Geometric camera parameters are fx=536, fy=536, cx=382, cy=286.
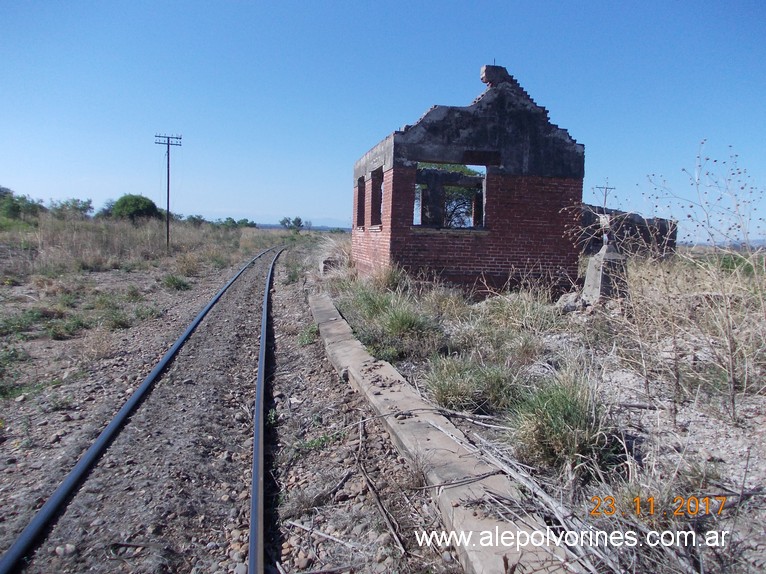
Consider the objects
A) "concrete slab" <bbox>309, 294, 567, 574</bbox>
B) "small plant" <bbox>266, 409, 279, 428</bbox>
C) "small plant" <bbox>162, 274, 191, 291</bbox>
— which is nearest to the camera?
"concrete slab" <bbox>309, 294, 567, 574</bbox>

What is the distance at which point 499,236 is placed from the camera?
36.8ft

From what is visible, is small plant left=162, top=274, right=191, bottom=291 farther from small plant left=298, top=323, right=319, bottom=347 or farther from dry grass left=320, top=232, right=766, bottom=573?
dry grass left=320, top=232, right=766, bottom=573

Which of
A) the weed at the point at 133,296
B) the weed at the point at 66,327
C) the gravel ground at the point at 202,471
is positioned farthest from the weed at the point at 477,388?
the weed at the point at 133,296

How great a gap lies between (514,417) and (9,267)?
17072 mm

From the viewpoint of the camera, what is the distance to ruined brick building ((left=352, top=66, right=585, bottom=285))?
1099cm

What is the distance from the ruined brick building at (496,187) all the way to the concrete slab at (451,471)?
4775mm

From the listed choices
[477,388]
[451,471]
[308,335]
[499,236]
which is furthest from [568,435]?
[499,236]

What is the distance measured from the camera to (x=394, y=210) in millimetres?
11125

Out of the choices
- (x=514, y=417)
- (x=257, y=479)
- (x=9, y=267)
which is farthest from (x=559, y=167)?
(x=9, y=267)

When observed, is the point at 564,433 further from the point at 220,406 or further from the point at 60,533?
the point at 220,406

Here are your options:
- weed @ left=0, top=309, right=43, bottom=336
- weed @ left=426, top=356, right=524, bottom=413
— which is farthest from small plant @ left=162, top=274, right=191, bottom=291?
weed @ left=426, top=356, right=524, bottom=413

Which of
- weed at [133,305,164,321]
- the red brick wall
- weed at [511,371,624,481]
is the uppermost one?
the red brick wall

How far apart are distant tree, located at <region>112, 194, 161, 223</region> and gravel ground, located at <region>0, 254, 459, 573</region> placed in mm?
39648

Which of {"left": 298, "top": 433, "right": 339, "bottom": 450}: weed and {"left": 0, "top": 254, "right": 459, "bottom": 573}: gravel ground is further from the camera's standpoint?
{"left": 298, "top": 433, "right": 339, "bottom": 450}: weed
